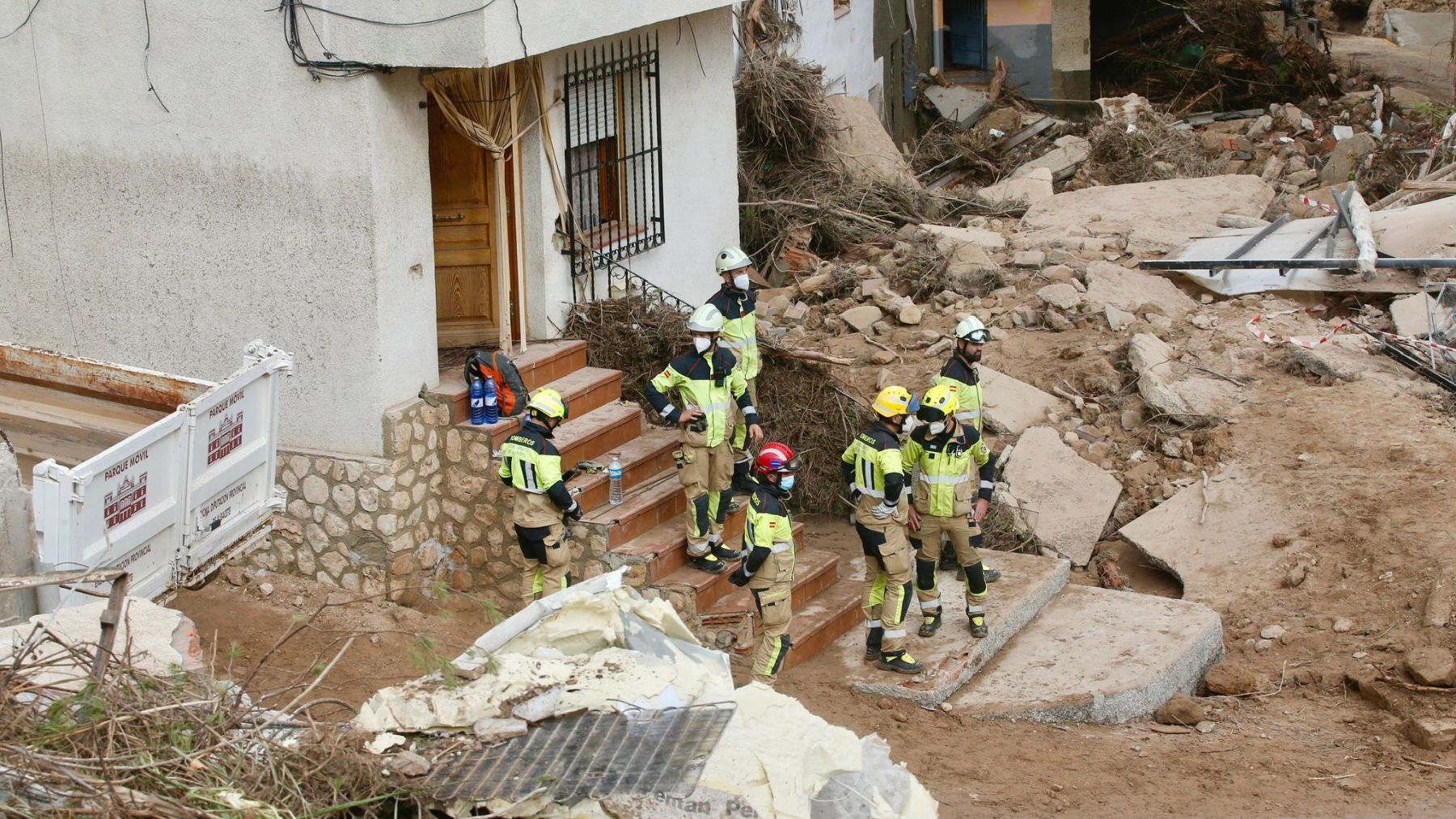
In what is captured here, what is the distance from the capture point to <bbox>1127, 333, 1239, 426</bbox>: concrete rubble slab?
1174 cm

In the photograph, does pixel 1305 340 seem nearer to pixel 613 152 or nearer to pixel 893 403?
pixel 893 403

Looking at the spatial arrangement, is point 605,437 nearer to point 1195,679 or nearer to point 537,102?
point 537,102

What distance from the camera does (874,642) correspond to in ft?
31.3

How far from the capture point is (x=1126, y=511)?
1136 centimetres

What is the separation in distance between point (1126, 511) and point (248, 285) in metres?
6.75

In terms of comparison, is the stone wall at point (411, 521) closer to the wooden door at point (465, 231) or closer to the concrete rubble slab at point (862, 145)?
the wooden door at point (465, 231)

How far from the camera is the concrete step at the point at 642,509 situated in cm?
995

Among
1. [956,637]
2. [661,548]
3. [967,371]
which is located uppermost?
[967,371]

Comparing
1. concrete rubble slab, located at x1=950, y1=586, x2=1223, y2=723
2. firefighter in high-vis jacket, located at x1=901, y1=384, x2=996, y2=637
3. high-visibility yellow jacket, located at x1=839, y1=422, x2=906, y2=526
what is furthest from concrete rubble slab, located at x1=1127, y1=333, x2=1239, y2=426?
high-visibility yellow jacket, located at x1=839, y1=422, x2=906, y2=526

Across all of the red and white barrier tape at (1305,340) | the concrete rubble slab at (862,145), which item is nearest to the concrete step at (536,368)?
the red and white barrier tape at (1305,340)

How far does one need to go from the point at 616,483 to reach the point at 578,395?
0.91 meters

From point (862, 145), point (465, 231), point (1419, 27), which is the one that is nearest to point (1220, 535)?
point (465, 231)

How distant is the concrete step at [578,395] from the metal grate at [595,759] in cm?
513

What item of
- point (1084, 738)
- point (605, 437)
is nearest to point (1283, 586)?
point (1084, 738)
